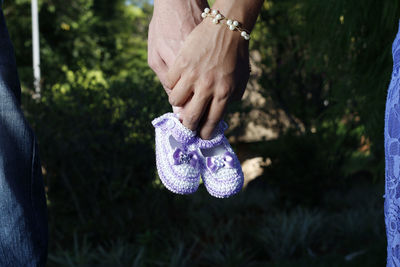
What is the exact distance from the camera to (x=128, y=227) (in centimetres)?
461

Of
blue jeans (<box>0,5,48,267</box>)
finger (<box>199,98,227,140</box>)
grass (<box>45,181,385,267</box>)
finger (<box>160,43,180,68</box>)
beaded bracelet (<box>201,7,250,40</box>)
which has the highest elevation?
beaded bracelet (<box>201,7,250,40</box>)

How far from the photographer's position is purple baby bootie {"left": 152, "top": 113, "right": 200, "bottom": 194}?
3.93 ft

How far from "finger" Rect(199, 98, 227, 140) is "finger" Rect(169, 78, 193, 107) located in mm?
62

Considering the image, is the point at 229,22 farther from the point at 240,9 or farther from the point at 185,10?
the point at 185,10

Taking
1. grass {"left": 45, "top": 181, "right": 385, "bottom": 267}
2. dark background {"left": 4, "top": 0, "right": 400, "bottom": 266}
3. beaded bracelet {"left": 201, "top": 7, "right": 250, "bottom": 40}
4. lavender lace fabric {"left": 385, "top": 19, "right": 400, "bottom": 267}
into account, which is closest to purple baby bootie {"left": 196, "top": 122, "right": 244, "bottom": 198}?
beaded bracelet {"left": 201, "top": 7, "right": 250, "bottom": 40}

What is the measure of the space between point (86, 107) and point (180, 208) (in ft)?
4.96

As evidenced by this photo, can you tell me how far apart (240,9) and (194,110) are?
26cm

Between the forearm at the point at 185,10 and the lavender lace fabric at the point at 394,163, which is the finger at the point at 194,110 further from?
the lavender lace fabric at the point at 394,163

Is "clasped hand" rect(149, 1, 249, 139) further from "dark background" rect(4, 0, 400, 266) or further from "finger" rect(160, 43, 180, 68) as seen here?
"dark background" rect(4, 0, 400, 266)

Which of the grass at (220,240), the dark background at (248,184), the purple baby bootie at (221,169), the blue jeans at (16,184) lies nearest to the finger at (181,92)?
the purple baby bootie at (221,169)

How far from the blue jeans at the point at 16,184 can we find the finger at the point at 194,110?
39 centimetres

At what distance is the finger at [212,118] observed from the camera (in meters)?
1.02

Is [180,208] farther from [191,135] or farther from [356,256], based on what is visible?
[191,135]

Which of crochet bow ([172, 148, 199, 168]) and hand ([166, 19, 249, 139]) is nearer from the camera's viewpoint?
→ hand ([166, 19, 249, 139])
